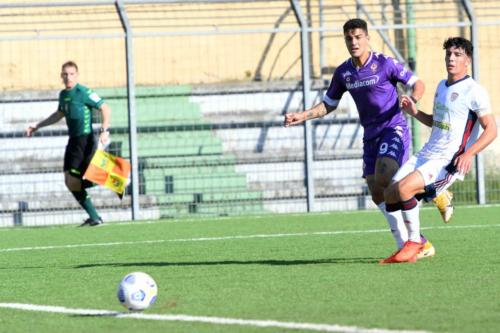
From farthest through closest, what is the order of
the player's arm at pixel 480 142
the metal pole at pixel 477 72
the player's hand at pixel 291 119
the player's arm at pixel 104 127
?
the metal pole at pixel 477 72 < the player's arm at pixel 104 127 < the player's hand at pixel 291 119 < the player's arm at pixel 480 142

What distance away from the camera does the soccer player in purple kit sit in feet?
34.9

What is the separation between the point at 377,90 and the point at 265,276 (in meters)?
2.34

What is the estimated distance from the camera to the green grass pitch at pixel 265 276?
708 centimetres

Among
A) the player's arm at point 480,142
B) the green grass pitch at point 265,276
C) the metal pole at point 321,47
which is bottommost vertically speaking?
the green grass pitch at point 265,276

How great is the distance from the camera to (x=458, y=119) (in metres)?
10.1

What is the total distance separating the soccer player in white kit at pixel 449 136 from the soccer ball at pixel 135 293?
3.20 m

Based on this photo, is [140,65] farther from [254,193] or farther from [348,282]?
[348,282]

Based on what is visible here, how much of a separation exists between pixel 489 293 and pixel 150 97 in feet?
44.4

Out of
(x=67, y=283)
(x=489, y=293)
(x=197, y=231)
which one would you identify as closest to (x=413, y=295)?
(x=489, y=293)

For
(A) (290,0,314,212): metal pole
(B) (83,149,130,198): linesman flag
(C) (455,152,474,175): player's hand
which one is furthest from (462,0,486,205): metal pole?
(C) (455,152,474,175): player's hand

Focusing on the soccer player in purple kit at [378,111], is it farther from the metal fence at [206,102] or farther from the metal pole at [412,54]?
the metal pole at [412,54]

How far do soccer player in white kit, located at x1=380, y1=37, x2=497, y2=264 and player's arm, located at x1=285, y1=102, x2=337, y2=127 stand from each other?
1147 mm

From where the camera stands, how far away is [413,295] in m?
7.86

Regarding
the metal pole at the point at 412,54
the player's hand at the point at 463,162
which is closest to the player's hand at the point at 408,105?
the player's hand at the point at 463,162
